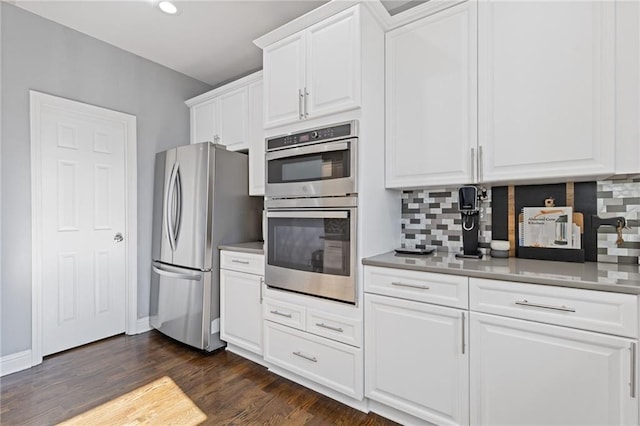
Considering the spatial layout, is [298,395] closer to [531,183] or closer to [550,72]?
[531,183]

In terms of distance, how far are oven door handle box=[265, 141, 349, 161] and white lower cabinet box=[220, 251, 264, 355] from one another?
2.53ft

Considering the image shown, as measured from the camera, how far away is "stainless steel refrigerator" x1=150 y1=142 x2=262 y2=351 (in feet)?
8.62

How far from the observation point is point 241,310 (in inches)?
99.5

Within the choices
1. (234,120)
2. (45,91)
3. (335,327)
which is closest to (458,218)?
(335,327)

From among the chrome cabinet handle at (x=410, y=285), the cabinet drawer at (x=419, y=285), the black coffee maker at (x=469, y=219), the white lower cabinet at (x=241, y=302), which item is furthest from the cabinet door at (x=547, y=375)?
the white lower cabinet at (x=241, y=302)

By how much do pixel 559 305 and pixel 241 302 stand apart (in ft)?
6.78

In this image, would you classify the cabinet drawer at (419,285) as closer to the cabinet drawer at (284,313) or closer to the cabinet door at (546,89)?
the cabinet drawer at (284,313)

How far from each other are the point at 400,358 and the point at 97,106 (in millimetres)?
3255

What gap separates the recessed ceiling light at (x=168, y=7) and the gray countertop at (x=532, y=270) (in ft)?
7.85


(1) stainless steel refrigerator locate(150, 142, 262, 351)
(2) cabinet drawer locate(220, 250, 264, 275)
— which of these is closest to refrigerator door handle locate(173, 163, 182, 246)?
(1) stainless steel refrigerator locate(150, 142, 262, 351)

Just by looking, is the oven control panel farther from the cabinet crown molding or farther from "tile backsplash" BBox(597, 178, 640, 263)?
"tile backsplash" BBox(597, 178, 640, 263)

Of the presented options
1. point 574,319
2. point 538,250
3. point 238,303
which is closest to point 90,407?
point 238,303

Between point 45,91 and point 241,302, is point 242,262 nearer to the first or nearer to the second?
point 241,302

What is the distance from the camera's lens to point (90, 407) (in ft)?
6.32
